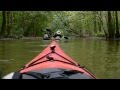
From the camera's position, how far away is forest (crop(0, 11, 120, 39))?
39375 millimetres

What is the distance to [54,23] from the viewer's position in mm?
60844

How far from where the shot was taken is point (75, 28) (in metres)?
65.5

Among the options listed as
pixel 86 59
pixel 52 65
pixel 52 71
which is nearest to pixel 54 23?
pixel 86 59

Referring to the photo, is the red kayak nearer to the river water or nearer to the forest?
the river water

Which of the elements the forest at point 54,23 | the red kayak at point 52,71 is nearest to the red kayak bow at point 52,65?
the red kayak at point 52,71

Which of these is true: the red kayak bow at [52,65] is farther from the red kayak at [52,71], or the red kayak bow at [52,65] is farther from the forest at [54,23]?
the forest at [54,23]

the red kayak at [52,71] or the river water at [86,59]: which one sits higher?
the red kayak at [52,71]

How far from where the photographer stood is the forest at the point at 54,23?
3938 centimetres

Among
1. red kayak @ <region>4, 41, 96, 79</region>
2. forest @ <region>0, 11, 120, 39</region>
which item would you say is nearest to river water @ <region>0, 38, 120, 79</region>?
red kayak @ <region>4, 41, 96, 79</region>
